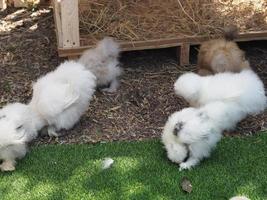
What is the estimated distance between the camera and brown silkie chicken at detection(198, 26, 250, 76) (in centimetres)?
505

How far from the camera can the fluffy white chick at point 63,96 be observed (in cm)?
453

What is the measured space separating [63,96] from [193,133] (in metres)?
1.18

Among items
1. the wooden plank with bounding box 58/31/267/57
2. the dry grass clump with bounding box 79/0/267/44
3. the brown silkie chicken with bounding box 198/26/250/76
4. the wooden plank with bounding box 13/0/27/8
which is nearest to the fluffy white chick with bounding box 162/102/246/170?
the brown silkie chicken with bounding box 198/26/250/76

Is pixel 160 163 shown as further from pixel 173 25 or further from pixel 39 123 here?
pixel 173 25

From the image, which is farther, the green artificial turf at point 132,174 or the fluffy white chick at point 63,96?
the fluffy white chick at point 63,96

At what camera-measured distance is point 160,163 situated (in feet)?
14.0

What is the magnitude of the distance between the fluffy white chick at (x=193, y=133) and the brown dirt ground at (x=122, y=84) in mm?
424

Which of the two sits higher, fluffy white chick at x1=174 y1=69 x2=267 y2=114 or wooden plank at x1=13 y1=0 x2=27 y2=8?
wooden plank at x1=13 y1=0 x2=27 y2=8

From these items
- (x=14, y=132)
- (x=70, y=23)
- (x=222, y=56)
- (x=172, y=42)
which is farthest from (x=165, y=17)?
(x=14, y=132)

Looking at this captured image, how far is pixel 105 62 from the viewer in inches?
207

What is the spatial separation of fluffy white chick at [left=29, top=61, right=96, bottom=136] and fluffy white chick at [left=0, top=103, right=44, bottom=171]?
0.14 m

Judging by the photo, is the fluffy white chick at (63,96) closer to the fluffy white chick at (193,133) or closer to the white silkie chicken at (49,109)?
the white silkie chicken at (49,109)

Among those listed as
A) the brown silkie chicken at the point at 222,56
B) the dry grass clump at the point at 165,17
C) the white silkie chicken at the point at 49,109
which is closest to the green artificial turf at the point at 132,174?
the white silkie chicken at the point at 49,109

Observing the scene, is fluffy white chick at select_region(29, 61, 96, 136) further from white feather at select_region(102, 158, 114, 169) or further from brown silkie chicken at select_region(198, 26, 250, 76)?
brown silkie chicken at select_region(198, 26, 250, 76)
